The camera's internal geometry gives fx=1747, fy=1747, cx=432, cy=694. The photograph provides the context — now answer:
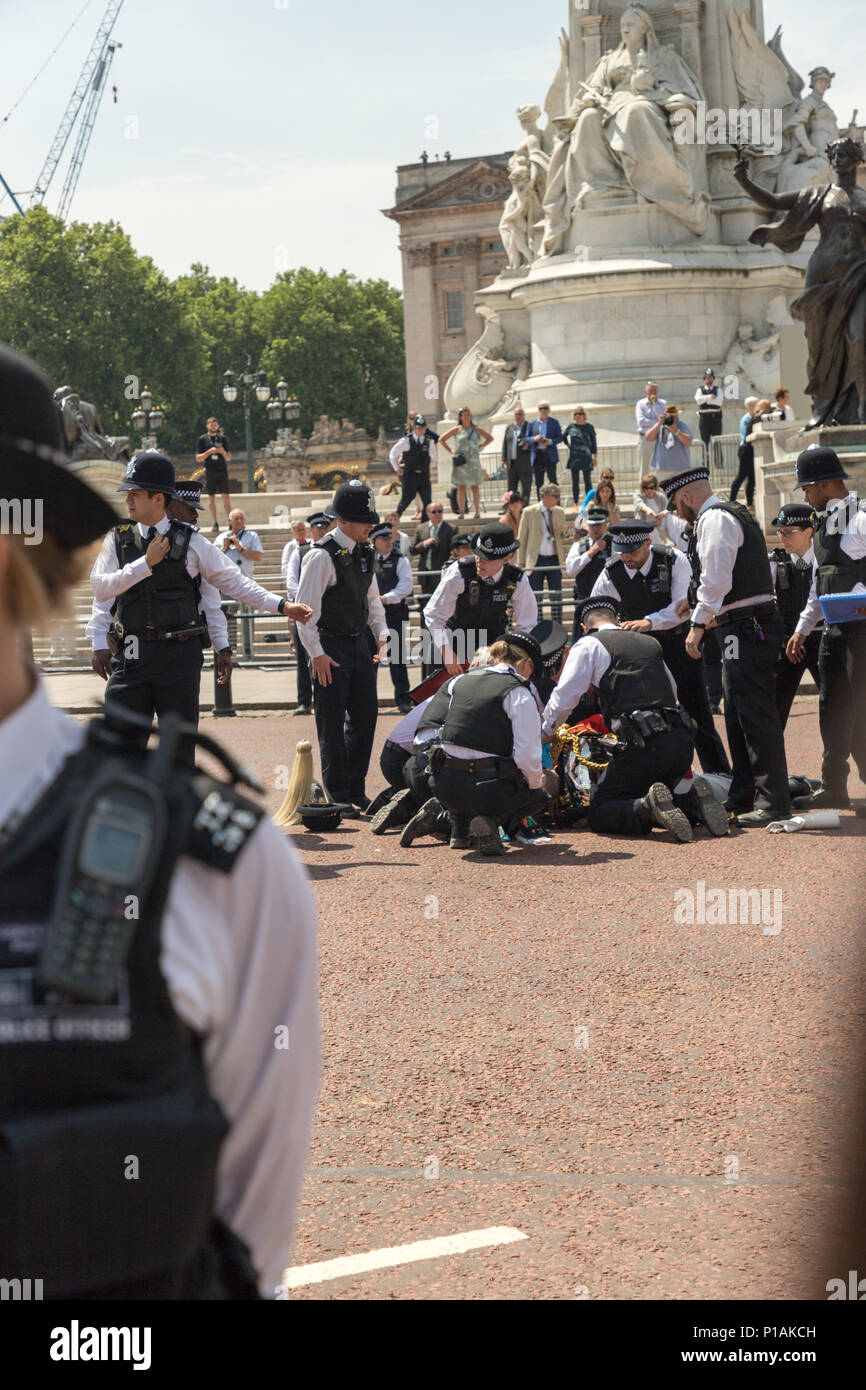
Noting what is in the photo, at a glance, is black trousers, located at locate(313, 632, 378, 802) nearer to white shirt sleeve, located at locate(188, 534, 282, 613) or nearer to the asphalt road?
white shirt sleeve, located at locate(188, 534, 282, 613)

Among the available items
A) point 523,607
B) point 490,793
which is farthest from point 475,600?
point 490,793

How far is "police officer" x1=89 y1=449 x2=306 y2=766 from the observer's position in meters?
8.84

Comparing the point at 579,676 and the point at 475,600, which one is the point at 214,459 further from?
the point at 579,676

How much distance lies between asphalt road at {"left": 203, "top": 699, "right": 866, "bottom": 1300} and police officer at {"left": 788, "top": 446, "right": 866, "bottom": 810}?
190cm

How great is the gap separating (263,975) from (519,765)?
811 cm

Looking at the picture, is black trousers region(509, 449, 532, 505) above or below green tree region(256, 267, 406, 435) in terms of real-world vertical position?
below

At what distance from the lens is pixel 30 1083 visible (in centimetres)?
168

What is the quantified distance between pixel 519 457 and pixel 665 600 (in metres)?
16.6

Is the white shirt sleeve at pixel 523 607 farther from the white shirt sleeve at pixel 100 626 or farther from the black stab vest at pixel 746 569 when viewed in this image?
the white shirt sleeve at pixel 100 626

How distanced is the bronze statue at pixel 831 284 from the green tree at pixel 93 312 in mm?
61953

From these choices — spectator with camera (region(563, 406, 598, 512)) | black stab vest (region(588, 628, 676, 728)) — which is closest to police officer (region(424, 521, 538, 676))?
black stab vest (region(588, 628, 676, 728))

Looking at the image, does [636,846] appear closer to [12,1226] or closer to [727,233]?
[12,1226]

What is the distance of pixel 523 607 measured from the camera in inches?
481

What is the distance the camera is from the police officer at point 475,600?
1191 centimetres
